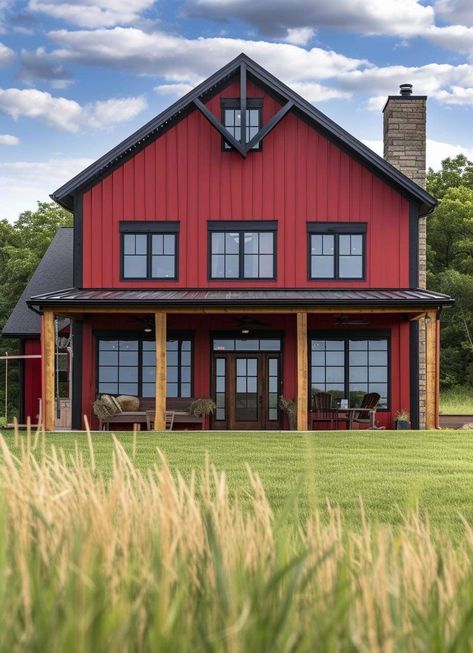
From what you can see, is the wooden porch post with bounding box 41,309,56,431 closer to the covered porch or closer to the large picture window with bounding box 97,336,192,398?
the covered porch

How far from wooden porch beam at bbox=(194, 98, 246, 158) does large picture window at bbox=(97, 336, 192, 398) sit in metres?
4.30

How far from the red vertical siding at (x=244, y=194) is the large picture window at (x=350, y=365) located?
4.74 feet

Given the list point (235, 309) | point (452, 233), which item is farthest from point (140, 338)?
point (452, 233)

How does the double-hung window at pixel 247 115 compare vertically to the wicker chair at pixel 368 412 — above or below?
above

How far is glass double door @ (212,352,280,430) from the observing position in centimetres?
2234

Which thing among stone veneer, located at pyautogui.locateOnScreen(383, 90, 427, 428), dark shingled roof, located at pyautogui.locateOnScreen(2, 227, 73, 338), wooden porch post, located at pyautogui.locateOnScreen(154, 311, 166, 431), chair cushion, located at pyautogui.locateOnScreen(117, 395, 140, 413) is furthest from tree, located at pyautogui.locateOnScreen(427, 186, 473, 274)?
wooden porch post, located at pyautogui.locateOnScreen(154, 311, 166, 431)

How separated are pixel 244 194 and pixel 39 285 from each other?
6787 millimetres

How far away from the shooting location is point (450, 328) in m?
37.5

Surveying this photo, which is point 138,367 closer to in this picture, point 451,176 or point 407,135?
point 407,135

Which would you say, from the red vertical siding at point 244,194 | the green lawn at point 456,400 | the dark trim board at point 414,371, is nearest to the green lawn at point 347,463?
the dark trim board at point 414,371

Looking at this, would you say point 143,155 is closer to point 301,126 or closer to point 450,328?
point 301,126

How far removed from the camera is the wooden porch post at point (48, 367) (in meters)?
19.3

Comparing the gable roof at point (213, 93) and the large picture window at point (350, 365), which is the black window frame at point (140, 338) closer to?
the large picture window at point (350, 365)

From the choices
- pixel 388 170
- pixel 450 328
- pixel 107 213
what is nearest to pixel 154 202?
pixel 107 213
